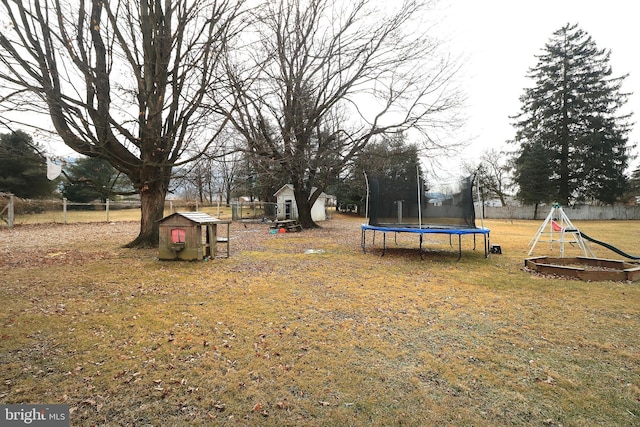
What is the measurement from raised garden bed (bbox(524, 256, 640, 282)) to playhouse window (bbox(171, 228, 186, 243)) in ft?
24.3

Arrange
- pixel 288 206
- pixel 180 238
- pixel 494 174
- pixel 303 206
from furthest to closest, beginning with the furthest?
pixel 494 174 → pixel 288 206 → pixel 303 206 → pixel 180 238

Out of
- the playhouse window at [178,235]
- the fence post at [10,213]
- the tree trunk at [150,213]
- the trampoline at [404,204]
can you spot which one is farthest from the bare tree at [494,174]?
the fence post at [10,213]

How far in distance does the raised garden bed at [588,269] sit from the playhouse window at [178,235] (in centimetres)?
741

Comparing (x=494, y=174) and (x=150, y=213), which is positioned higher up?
(x=494, y=174)

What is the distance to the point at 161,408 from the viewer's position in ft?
6.47

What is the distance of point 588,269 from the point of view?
6234mm

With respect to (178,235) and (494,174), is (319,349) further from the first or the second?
(494,174)

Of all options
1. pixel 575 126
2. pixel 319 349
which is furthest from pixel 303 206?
pixel 575 126

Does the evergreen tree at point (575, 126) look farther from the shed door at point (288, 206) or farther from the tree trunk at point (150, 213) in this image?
the tree trunk at point (150, 213)

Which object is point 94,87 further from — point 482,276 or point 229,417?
point 482,276

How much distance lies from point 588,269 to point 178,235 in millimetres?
8544

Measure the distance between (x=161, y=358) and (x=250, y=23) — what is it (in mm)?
7526

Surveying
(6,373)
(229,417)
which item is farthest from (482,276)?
(6,373)

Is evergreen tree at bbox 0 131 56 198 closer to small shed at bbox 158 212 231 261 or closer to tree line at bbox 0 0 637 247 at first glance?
tree line at bbox 0 0 637 247
